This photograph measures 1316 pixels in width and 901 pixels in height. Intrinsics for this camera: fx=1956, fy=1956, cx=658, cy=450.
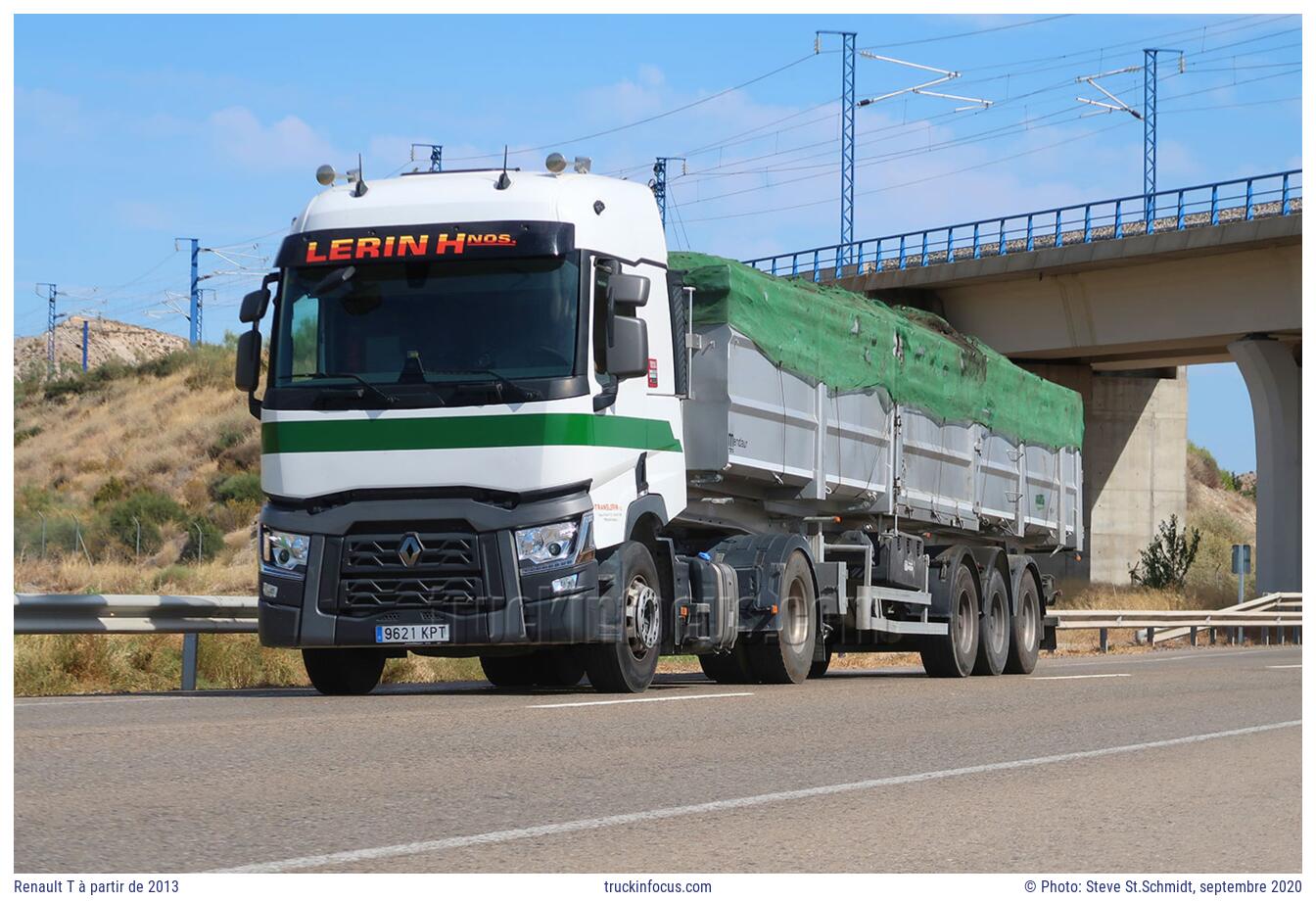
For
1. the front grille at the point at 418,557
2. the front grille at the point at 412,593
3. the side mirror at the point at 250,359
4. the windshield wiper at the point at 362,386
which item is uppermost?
the side mirror at the point at 250,359

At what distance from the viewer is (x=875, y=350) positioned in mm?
18719

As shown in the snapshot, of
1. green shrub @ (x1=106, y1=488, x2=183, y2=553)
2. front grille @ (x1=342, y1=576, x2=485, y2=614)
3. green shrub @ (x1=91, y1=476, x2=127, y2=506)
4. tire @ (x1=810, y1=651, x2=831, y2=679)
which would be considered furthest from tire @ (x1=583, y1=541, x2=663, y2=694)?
green shrub @ (x1=91, y1=476, x2=127, y2=506)

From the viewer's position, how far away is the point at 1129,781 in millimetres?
9094

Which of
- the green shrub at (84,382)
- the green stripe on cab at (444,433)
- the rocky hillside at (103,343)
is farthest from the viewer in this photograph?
the rocky hillside at (103,343)

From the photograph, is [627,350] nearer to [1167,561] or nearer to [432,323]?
[432,323]

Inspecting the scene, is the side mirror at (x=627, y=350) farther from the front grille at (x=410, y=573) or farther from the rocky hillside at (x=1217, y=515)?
the rocky hillside at (x=1217, y=515)

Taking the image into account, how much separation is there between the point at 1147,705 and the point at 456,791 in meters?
7.75

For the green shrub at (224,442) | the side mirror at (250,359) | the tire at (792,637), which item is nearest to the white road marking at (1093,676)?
the tire at (792,637)

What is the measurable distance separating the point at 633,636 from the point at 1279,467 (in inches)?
1341

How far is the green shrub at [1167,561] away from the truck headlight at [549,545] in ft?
124

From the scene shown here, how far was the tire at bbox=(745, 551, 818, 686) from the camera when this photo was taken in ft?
53.8

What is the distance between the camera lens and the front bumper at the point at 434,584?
13.4 meters
